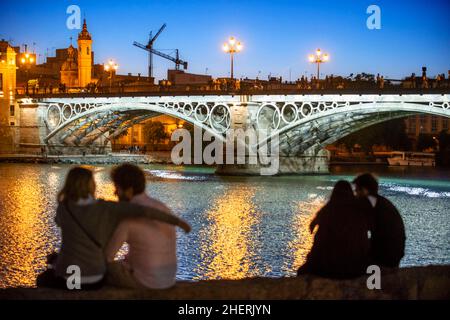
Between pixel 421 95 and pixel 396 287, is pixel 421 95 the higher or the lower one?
the higher one

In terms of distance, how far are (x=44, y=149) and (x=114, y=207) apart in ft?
193

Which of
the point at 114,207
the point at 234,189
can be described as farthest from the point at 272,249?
the point at 234,189

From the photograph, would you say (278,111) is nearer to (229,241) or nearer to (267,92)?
(267,92)

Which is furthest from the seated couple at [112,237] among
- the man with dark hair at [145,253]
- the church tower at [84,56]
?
the church tower at [84,56]

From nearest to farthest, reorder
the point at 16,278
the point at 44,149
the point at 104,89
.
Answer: the point at 16,278 → the point at 44,149 → the point at 104,89

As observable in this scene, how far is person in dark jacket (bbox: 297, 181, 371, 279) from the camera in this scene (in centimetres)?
759

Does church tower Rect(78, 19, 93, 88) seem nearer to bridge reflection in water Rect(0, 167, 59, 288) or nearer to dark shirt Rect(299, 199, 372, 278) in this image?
bridge reflection in water Rect(0, 167, 59, 288)

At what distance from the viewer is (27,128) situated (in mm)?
64312

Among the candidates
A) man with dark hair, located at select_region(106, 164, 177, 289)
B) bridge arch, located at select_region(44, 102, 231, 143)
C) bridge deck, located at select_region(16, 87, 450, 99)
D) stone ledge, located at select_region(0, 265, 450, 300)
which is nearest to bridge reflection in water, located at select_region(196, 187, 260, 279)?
stone ledge, located at select_region(0, 265, 450, 300)

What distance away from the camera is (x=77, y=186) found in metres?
6.67

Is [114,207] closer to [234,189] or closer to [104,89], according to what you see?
[234,189]

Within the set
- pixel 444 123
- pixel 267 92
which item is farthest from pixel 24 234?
pixel 444 123

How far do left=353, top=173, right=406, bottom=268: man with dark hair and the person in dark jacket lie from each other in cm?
63

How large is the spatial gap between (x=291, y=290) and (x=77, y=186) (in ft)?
7.26
